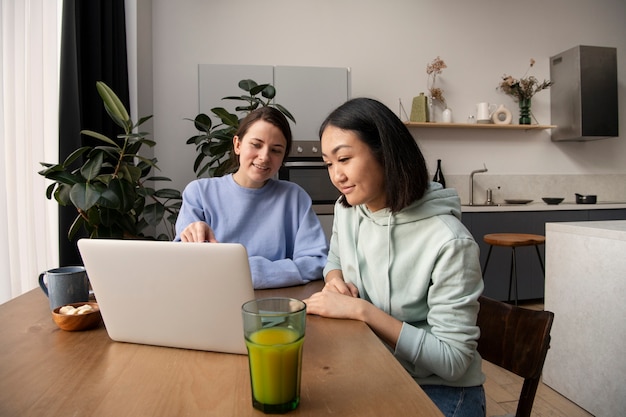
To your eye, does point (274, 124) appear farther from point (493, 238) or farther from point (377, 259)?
point (493, 238)

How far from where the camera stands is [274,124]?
1.43m

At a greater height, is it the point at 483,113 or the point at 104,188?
the point at 483,113

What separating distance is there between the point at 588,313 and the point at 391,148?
5.00 ft

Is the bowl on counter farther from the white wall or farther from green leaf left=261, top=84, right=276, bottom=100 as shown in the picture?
green leaf left=261, top=84, right=276, bottom=100

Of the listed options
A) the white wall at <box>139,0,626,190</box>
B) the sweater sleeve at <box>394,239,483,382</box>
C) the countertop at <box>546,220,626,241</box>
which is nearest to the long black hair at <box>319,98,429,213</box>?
the sweater sleeve at <box>394,239,483,382</box>

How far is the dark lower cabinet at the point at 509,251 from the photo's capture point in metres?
3.53

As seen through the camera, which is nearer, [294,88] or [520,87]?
[294,88]

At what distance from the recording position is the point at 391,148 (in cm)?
93

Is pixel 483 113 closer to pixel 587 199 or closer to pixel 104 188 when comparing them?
pixel 587 199

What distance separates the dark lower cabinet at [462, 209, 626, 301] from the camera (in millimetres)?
3527

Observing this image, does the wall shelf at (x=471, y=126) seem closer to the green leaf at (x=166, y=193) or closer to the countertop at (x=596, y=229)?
the countertop at (x=596, y=229)

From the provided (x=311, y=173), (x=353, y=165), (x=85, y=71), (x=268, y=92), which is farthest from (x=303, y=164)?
(x=353, y=165)

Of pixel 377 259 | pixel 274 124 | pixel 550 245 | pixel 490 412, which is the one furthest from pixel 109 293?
pixel 550 245

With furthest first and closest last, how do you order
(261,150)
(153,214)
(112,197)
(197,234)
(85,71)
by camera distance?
(85,71) → (153,214) → (112,197) → (261,150) → (197,234)
